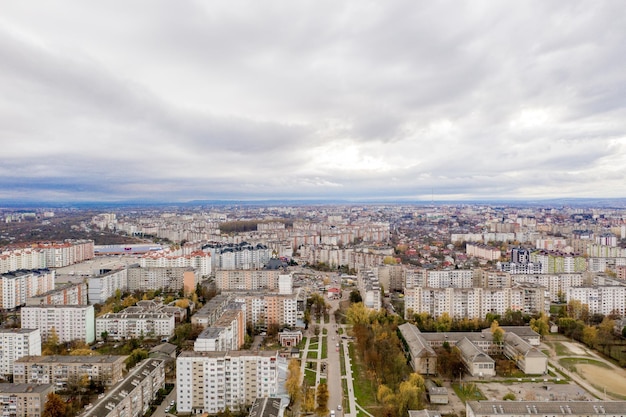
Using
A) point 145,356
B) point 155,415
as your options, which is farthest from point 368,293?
point 155,415

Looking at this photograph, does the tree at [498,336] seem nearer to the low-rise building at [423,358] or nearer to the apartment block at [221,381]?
the low-rise building at [423,358]

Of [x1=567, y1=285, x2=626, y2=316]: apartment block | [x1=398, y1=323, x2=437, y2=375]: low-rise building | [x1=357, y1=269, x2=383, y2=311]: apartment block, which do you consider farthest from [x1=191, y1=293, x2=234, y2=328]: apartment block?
[x1=567, y1=285, x2=626, y2=316]: apartment block

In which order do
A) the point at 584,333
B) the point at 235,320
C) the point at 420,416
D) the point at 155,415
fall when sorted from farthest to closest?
the point at 584,333 < the point at 235,320 < the point at 155,415 < the point at 420,416

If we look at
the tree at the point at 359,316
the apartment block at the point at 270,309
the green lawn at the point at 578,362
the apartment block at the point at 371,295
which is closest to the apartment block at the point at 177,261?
the apartment block at the point at 270,309

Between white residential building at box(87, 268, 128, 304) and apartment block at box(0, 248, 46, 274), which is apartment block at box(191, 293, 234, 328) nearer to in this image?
white residential building at box(87, 268, 128, 304)

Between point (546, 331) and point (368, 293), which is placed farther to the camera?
point (368, 293)

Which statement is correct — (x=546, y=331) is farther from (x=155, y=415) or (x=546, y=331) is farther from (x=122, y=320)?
(x=122, y=320)
